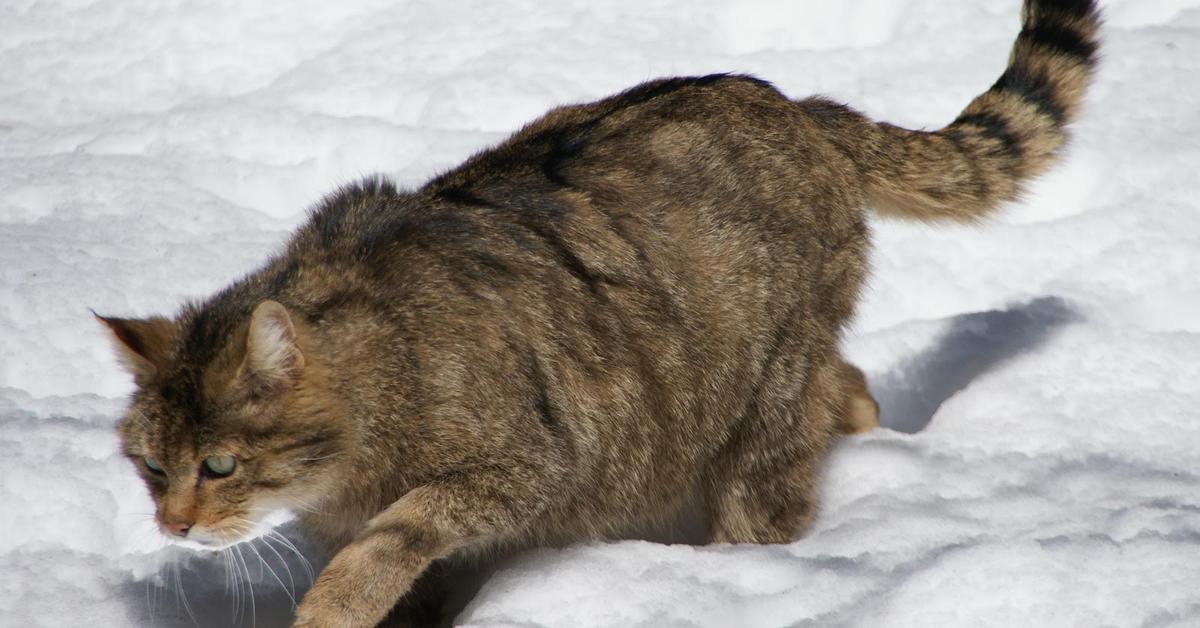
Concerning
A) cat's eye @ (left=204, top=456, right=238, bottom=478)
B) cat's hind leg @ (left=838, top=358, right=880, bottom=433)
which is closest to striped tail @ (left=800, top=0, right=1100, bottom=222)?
cat's hind leg @ (left=838, top=358, right=880, bottom=433)

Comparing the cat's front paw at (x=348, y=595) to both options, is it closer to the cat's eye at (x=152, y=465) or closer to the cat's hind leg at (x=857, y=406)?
the cat's eye at (x=152, y=465)

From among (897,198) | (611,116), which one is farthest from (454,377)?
(897,198)

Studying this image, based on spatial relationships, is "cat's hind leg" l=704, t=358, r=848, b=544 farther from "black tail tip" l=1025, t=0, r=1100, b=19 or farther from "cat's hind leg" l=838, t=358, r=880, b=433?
"black tail tip" l=1025, t=0, r=1100, b=19

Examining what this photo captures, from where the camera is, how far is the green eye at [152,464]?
354 cm

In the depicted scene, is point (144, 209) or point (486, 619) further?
point (144, 209)

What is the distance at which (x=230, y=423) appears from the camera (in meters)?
3.45

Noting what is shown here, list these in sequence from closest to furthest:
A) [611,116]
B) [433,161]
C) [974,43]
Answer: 1. [611,116]
2. [433,161]
3. [974,43]

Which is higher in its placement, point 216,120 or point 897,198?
point 897,198

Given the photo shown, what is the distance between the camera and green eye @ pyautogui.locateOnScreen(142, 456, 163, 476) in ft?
11.6

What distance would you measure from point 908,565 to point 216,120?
4.38 m

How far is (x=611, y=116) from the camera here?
4340 mm

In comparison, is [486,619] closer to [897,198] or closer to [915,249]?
[897,198]

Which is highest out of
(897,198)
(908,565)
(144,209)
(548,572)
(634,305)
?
(897,198)

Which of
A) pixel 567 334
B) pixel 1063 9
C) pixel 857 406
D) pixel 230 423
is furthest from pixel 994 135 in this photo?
pixel 230 423
